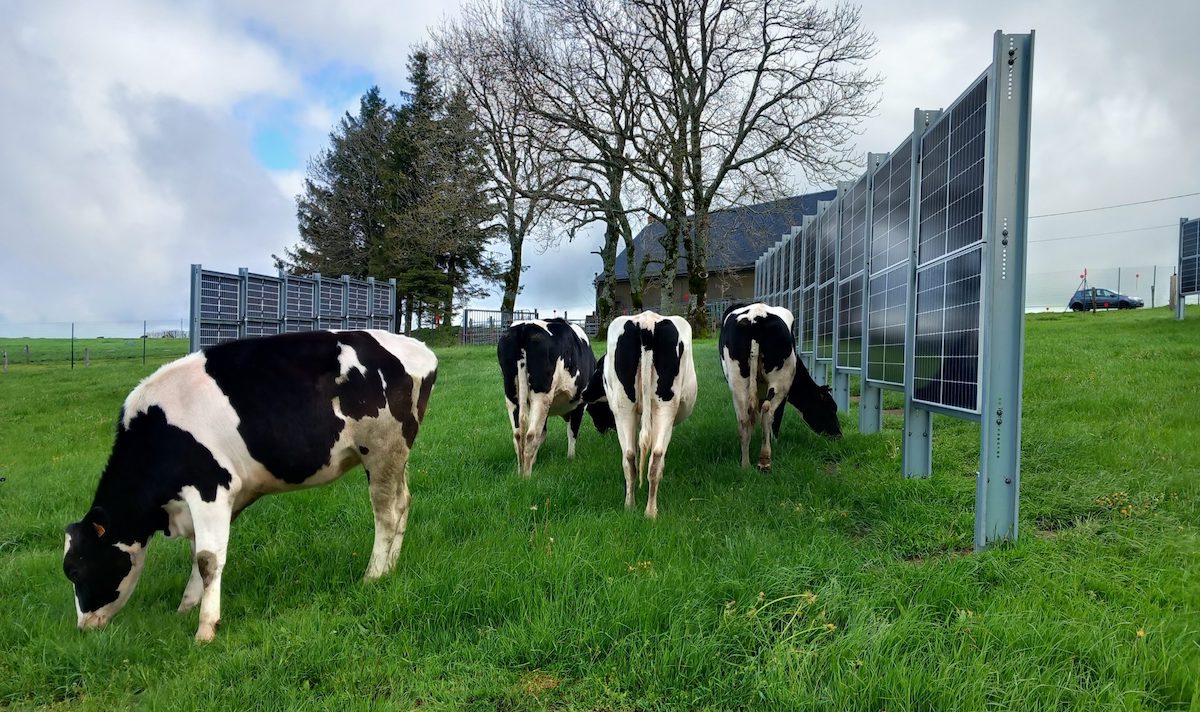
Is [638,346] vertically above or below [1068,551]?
above

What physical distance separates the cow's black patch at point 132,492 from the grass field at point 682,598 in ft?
1.01

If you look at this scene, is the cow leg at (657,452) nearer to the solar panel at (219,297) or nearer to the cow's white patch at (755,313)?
the cow's white patch at (755,313)

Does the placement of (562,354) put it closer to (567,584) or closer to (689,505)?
(689,505)

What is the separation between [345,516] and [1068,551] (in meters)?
5.29

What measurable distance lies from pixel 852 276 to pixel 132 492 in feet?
25.4

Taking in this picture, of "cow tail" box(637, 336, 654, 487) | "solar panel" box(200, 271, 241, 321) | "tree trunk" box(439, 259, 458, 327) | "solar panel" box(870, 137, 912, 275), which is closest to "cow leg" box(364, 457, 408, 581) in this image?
"cow tail" box(637, 336, 654, 487)

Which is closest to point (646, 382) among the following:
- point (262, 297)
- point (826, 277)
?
point (826, 277)

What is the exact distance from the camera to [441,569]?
13.2 feet

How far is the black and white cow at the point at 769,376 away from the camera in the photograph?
281 inches

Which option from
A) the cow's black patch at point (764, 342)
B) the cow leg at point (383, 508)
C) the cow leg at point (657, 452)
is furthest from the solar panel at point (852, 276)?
the cow leg at point (383, 508)

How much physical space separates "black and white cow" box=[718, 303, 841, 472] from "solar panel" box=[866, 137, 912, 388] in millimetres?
706

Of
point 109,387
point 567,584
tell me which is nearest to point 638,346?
point 567,584

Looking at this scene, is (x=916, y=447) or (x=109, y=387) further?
(x=109, y=387)

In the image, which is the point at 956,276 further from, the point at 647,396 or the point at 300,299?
the point at 300,299
